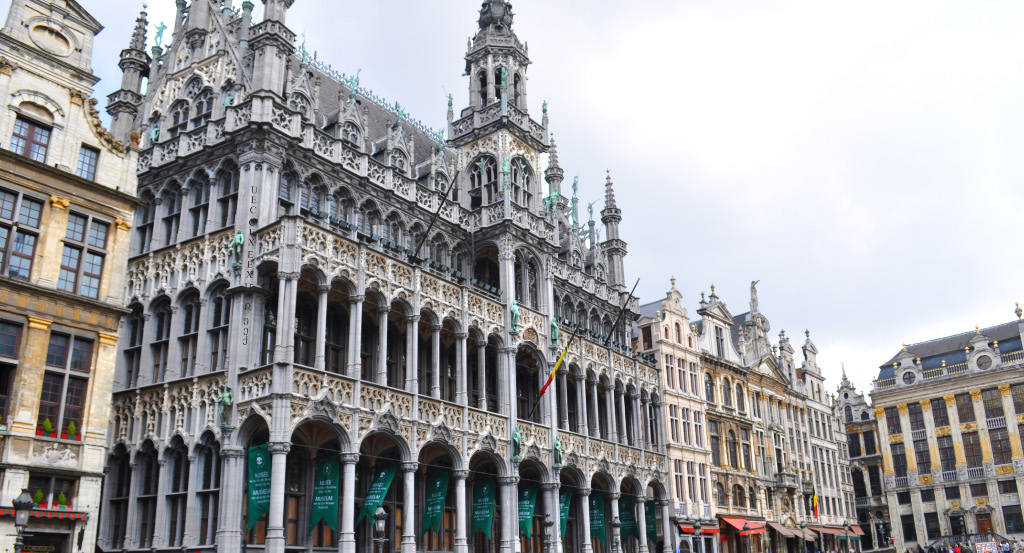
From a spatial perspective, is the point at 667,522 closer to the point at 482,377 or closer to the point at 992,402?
the point at 482,377

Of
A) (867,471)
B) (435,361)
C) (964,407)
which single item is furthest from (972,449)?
(435,361)

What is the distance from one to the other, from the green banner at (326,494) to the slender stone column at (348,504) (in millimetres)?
350

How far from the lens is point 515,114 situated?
46.0m

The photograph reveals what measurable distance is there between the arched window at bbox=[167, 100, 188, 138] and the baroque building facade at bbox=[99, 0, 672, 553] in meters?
0.16

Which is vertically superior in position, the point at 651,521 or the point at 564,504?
the point at 564,504

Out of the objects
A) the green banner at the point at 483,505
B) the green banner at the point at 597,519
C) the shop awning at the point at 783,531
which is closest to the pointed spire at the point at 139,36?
the green banner at the point at 483,505

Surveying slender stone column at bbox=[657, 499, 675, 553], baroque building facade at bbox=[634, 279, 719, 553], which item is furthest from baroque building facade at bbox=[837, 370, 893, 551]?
slender stone column at bbox=[657, 499, 675, 553]

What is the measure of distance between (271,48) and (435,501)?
19.2 metres

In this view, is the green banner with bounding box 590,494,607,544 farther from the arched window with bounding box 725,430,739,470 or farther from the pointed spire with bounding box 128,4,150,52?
the pointed spire with bounding box 128,4,150,52

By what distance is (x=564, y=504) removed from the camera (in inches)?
1660

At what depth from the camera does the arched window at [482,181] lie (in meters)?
44.4

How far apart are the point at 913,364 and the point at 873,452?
38.8 feet

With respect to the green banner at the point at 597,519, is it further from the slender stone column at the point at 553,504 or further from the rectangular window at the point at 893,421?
the rectangular window at the point at 893,421

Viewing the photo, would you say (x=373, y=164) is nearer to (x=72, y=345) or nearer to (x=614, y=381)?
(x=72, y=345)
